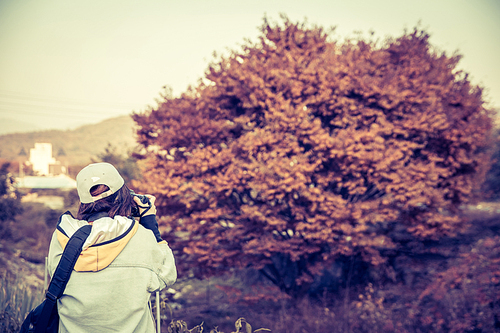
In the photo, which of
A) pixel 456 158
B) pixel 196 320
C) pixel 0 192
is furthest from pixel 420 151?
pixel 0 192

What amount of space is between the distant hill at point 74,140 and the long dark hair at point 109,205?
3337 cm

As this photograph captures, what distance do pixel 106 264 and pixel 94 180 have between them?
0.40 m

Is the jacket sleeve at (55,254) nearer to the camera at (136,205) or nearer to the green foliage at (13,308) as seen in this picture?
the camera at (136,205)

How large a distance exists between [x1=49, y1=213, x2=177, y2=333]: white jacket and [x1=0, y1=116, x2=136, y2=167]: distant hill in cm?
3348

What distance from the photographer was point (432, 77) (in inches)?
287

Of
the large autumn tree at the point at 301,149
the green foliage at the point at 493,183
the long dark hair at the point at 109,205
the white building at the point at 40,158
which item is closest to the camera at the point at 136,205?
the long dark hair at the point at 109,205

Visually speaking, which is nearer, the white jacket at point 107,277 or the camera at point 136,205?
the white jacket at point 107,277

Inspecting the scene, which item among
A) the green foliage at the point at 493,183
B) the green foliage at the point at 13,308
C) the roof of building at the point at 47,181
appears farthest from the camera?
the roof of building at the point at 47,181

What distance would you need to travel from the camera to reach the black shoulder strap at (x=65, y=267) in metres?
1.40

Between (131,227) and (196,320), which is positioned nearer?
(131,227)

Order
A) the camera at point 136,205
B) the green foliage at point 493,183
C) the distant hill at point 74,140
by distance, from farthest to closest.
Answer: the distant hill at point 74,140 < the green foliage at point 493,183 < the camera at point 136,205

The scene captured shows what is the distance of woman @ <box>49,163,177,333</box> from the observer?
4.70 ft

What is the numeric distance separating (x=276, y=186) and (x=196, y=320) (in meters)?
3.79

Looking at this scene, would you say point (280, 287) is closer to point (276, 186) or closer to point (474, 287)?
point (276, 186)
